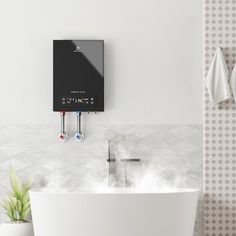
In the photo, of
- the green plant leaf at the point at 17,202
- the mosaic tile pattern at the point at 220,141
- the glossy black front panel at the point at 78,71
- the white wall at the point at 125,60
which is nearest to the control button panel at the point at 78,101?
the glossy black front panel at the point at 78,71

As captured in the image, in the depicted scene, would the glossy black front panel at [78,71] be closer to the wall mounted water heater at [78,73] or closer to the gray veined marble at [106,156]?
the wall mounted water heater at [78,73]

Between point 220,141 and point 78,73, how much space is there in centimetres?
125

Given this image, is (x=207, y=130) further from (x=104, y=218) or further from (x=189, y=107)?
(x=104, y=218)

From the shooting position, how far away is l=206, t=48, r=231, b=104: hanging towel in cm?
496

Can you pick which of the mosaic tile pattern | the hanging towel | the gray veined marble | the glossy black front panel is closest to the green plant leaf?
the gray veined marble

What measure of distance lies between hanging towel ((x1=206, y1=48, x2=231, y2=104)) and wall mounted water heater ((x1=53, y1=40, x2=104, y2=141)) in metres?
0.86

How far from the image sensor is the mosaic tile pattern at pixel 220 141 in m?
5.00

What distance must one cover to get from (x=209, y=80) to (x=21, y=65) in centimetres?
153

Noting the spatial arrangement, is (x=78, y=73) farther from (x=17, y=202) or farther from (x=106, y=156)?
(x=17, y=202)

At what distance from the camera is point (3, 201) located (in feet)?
17.1

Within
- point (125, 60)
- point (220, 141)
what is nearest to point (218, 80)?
point (220, 141)

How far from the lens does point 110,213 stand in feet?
14.4

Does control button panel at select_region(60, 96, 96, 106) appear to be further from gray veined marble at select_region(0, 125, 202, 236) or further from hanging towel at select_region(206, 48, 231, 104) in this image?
hanging towel at select_region(206, 48, 231, 104)

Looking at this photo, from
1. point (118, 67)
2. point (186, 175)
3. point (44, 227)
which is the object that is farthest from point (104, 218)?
point (118, 67)
